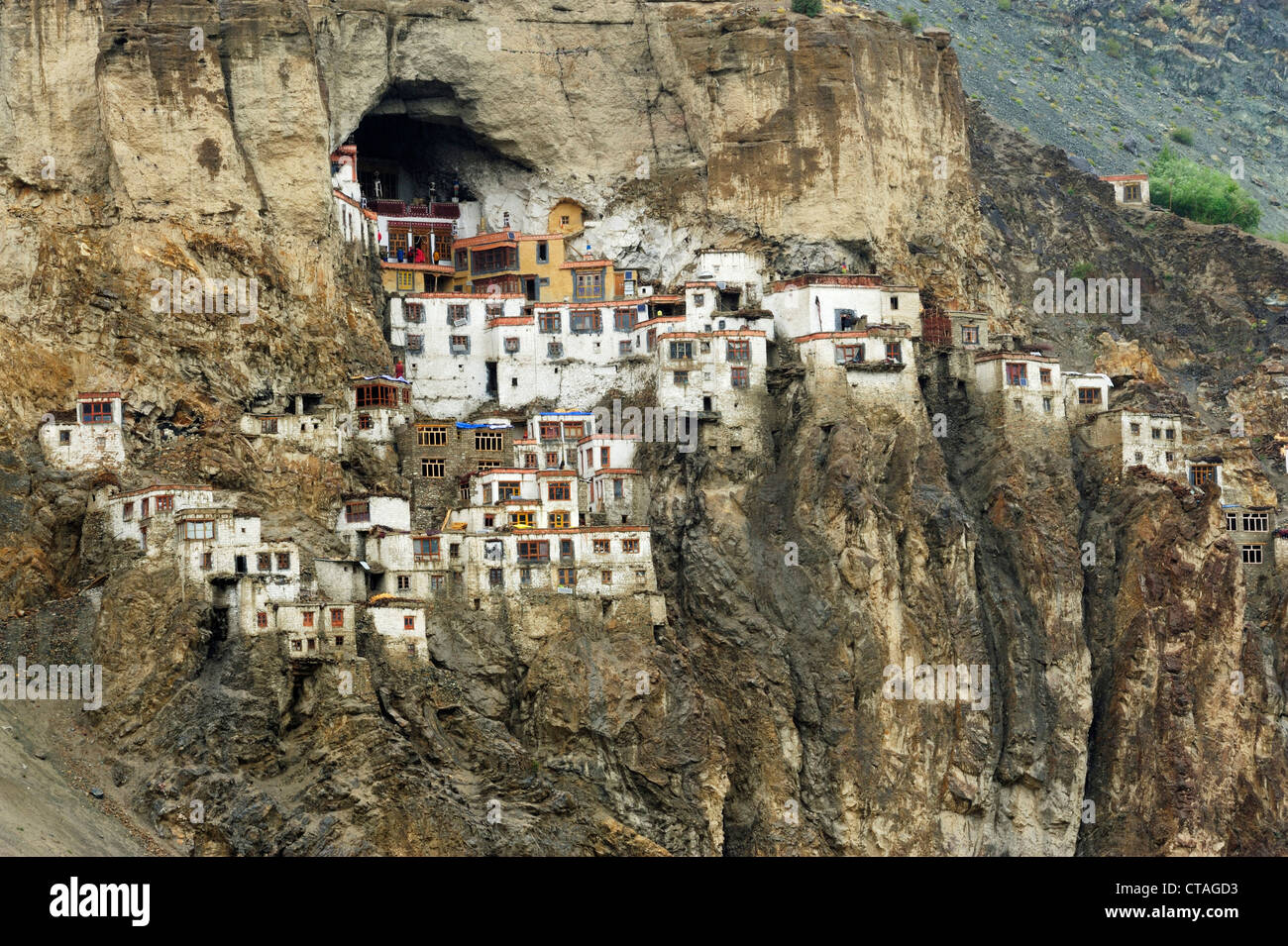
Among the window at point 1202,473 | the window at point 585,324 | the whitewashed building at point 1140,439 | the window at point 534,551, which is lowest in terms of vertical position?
the window at point 534,551

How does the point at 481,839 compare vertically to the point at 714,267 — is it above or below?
below

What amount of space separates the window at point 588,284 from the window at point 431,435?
11.0m

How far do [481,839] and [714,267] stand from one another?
29.4 metres

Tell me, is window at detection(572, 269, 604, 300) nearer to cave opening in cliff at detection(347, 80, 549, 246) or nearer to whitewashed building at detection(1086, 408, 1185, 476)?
cave opening in cliff at detection(347, 80, 549, 246)

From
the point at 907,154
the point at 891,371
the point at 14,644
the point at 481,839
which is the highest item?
the point at 907,154

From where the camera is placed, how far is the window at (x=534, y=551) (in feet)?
298

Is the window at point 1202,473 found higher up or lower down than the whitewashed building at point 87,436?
lower down

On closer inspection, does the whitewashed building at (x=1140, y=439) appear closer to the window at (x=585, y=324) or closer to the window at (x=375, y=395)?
the window at (x=585, y=324)

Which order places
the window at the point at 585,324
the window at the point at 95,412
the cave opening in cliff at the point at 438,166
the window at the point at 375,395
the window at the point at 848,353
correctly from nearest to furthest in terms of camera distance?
the window at the point at 95,412 < the window at the point at 375,395 < the window at the point at 848,353 < the window at the point at 585,324 < the cave opening in cliff at the point at 438,166

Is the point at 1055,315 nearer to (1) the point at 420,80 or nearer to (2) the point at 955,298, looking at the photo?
(2) the point at 955,298

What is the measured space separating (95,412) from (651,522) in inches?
772

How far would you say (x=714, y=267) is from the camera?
342 ft

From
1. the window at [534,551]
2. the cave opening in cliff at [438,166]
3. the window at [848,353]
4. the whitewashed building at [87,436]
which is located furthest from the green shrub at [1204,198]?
the whitewashed building at [87,436]

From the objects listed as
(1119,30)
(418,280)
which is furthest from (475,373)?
(1119,30)
